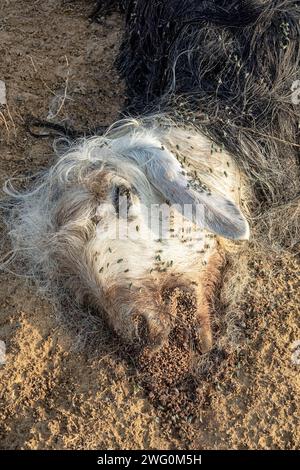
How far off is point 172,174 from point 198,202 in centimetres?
26

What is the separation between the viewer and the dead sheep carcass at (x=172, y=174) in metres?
4.59

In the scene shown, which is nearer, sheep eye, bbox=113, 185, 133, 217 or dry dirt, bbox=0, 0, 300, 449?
sheep eye, bbox=113, 185, 133, 217

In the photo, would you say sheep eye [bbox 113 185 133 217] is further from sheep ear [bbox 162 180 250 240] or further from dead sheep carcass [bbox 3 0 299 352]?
sheep ear [bbox 162 180 250 240]

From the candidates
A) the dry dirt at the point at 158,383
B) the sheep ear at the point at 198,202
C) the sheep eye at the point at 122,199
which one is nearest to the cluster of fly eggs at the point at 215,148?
the sheep ear at the point at 198,202

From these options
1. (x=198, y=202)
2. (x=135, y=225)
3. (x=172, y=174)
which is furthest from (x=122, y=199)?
(x=198, y=202)

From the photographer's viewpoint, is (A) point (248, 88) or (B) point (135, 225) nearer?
(B) point (135, 225)

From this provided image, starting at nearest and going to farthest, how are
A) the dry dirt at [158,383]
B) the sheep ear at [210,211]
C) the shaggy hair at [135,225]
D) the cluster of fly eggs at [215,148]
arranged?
the sheep ear at [210,211] → the shaggy hair at [135,225] → the dry dirt at [158,383] → the cluster of fly eggs at [215,148]

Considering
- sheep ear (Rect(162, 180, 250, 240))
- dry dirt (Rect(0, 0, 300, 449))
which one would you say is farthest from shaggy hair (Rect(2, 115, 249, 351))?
dry dirt (Rect(0, 0, 300, 449))

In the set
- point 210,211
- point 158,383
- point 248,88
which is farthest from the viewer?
point 248,88

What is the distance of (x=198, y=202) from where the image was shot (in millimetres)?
4508

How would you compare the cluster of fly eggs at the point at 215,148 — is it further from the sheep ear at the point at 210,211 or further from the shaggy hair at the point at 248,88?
the sheep ear at the point at 210,211

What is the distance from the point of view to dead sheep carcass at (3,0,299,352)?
4590 mm

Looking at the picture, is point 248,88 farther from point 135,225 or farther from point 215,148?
point 135,225
